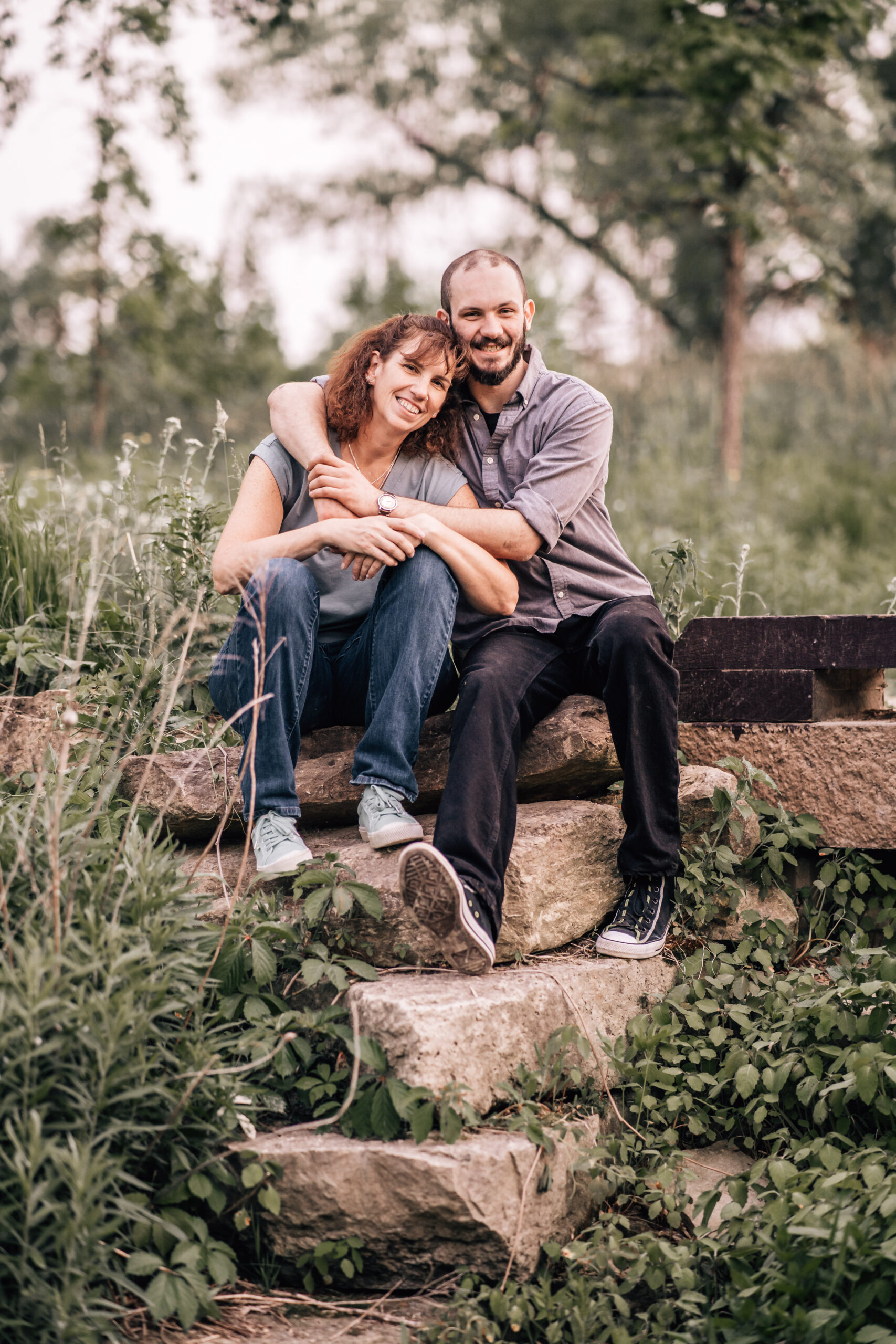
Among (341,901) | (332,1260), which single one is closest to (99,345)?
(341,901)

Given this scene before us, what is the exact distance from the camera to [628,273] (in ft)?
45.1

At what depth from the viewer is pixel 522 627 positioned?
10.3 ft

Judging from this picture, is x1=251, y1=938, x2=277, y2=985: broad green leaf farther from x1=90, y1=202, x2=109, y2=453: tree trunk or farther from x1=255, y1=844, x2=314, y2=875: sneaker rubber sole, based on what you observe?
x1=90, y1=202, x2=109, y2=453: tree trunk

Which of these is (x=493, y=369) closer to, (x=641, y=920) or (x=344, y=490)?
(x=344, y=490)

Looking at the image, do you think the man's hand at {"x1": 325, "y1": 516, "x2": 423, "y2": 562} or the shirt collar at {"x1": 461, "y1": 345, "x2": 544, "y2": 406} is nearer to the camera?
the man's hand at {"x1": 325, "y1": 516, "x2": 423, "y2": 562}

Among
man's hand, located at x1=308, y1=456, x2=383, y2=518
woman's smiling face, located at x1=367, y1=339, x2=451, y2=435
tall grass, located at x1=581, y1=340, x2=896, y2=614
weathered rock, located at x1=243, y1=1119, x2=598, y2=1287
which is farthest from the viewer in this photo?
tall grass, located at x1=581, y1=340, x2=896, y2=614

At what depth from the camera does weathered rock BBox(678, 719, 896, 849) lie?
3.29 meters

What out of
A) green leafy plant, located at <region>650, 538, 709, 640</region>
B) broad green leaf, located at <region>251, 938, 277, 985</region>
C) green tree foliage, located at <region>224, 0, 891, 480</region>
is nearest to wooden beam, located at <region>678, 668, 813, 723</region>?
green leafy plant, located at <region>650, 538, 709, 640</region>

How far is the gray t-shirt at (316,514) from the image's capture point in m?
3.17

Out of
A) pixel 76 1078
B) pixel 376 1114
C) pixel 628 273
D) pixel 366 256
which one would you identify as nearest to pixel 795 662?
pixel 376 1114

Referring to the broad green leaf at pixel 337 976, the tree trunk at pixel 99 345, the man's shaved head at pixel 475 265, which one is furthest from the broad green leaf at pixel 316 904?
the tree trunk at pixel 99 345

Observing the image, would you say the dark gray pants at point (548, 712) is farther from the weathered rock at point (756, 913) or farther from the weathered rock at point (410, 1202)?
the weathered rock at point (410, 1202)

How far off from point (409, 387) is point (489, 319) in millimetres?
371

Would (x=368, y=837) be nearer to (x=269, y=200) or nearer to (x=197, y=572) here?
(x=197, y=572)
